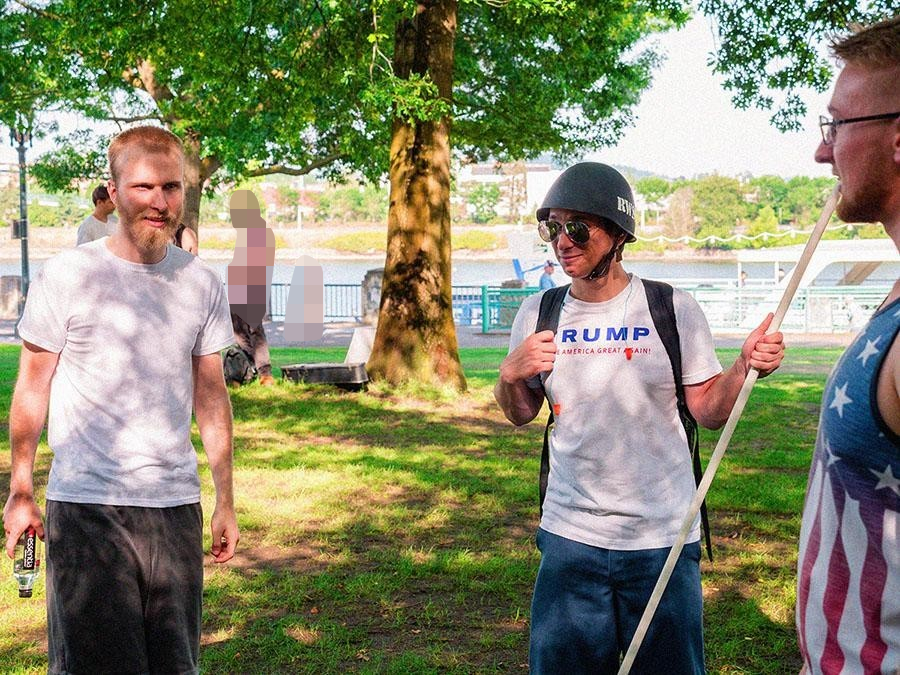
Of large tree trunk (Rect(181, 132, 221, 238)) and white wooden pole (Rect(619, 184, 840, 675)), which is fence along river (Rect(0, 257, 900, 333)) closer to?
large tree trunk (Rect(181, 132, 221, 238))

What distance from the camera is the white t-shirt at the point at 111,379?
136 inches

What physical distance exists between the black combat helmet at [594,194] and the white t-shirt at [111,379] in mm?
1171

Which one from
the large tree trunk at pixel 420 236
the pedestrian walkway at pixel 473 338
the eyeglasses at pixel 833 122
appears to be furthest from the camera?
the pedestrian walkway at pixel 473 338

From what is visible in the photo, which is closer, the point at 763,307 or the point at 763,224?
the point at 763,307

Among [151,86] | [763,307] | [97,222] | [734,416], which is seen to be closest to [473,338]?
[151,86]

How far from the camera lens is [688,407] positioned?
11.7 feet

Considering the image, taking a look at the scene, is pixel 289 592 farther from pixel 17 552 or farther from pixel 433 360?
pixel 433 360

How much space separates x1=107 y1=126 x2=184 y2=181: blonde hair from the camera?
11.8 feet

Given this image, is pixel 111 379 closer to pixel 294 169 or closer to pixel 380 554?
pixel 380 554

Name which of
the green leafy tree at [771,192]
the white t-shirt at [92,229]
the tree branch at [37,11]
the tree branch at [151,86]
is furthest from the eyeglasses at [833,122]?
the green leafy tree at [771,192]

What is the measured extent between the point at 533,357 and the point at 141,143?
4.27ft

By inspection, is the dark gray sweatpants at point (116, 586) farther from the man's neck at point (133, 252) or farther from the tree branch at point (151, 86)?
the tree branch at point (151, 86)

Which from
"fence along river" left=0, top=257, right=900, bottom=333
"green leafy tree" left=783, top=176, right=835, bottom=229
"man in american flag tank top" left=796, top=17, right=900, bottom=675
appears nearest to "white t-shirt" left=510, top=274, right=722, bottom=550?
"man in american flag tank top" left=796, top=17, right=900, bottom=675

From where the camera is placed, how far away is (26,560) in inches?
145
